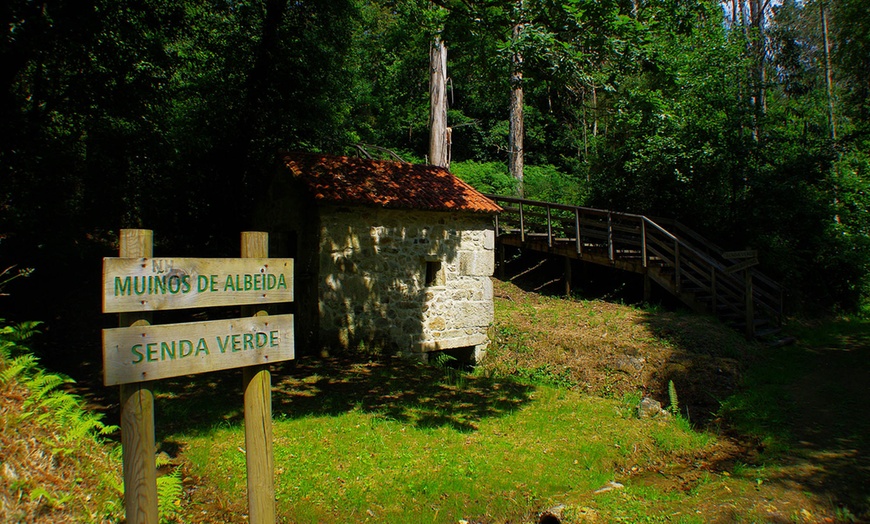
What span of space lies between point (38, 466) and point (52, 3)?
274 inches

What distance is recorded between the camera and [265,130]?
45.1 ft

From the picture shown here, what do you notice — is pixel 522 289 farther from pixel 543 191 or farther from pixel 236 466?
pixel 236 466

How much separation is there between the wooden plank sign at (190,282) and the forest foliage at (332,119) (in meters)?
5.93

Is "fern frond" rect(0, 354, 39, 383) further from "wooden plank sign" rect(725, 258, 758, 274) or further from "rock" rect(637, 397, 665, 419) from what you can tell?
"wooden plank sign" rect(725, 258, 758, 274)

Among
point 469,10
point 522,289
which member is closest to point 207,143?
point 469,10

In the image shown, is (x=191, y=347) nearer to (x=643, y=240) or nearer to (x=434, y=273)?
(x=434, y=273)

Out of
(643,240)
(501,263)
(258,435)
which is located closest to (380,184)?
(643,240)

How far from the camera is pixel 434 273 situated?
36.9 ft

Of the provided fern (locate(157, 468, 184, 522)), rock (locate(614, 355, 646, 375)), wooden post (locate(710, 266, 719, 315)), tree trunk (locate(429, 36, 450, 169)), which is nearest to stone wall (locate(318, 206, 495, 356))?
rock (locate(614, 355, 646, 375))

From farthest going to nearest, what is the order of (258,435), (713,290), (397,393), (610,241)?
(610,241) → (713,290) → (397,393) → (258,435)

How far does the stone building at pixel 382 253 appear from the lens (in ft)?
32.7

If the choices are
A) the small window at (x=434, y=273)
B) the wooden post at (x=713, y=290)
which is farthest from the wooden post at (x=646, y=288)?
the small window at (x=434, y=273)

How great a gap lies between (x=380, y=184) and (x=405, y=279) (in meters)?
1.95

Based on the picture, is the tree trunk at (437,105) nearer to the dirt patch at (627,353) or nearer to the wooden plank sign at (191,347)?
the dirt patch at (627,353)
